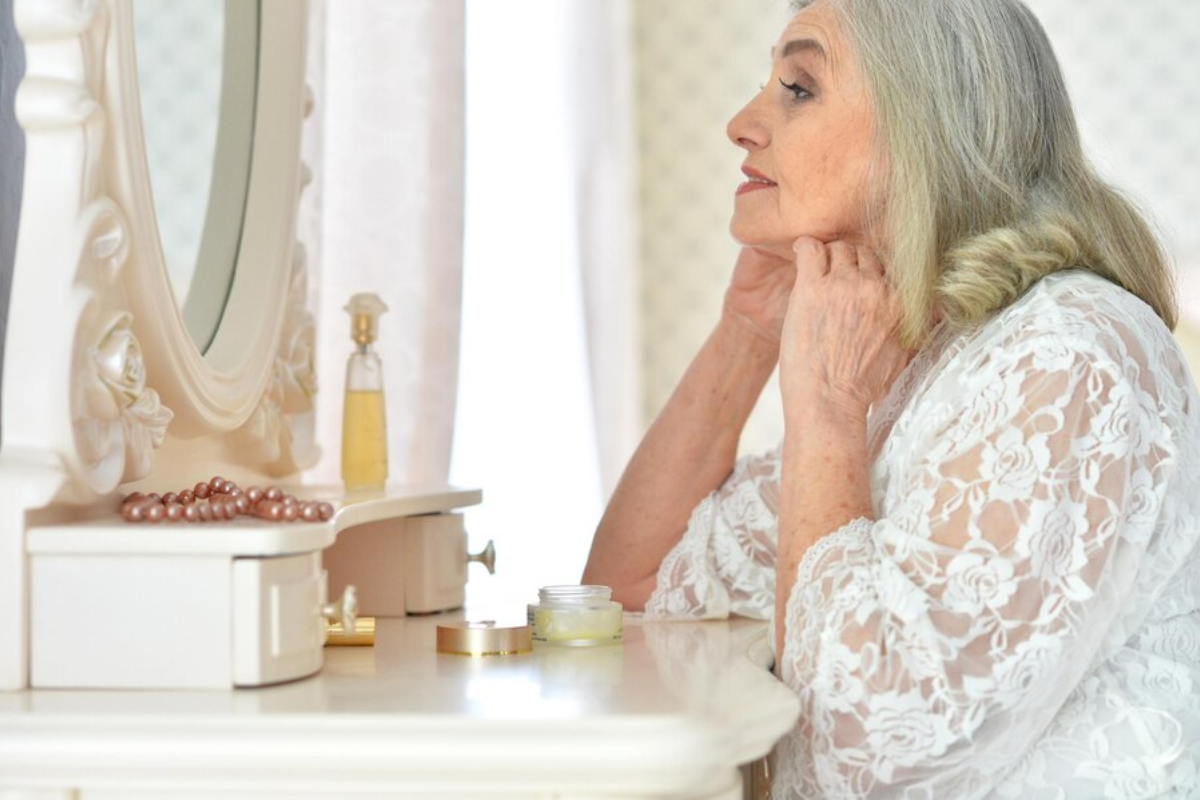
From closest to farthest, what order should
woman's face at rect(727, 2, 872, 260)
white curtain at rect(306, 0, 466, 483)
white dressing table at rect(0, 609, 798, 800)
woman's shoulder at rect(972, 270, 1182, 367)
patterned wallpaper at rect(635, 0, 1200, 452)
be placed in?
white dressing table at rect(0, 609, 798, 800) < woman's shoulder at rect(972, 270, 1182, 367) < woman's face at rect(727, 2, 872, 260) < white curtain at rect(306, 0, 466, 483) < patterned wallpaper at rect(635, 0, 1200, 452)

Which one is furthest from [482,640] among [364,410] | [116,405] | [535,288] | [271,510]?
[535,288]

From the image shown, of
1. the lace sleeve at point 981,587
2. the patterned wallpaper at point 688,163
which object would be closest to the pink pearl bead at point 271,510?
the lace sleeve at point 981,587

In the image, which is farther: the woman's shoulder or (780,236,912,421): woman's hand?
(780,236,912,421): woman's hand

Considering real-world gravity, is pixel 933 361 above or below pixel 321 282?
below

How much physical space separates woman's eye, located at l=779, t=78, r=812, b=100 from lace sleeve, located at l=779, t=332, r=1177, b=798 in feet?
1.43

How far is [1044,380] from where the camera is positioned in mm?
1126

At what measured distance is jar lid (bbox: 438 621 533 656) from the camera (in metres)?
1.15

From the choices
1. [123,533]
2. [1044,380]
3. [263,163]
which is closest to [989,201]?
[1044,380]

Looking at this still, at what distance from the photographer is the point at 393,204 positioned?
6.40 ft

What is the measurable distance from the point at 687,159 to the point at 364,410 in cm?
260

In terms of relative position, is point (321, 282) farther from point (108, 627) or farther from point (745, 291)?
point (108, 627)

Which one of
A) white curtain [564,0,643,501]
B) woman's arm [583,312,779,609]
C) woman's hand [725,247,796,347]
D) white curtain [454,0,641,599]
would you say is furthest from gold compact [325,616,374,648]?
white curtain [564,0,643,501]

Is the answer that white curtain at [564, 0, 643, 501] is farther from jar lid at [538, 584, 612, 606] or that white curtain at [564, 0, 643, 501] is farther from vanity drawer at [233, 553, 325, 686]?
vanity drawer at [233, 553, 325, 686]

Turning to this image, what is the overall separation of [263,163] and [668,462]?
0.57 metres
